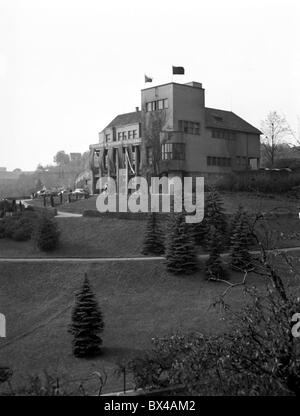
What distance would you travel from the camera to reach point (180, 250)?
2823 centimetres

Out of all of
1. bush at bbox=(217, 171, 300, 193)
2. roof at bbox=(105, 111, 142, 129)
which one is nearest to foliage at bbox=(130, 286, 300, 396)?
bush at bbox=(217, 171, 300, 193)

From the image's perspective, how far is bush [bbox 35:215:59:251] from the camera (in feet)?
108

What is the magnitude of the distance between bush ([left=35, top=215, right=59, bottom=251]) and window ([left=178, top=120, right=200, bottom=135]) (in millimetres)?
17244

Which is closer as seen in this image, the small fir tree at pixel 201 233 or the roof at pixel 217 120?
the small fir tree at pixel 201 233

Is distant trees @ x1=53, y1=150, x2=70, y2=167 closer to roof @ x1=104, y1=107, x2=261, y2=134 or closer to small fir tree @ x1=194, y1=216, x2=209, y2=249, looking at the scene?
roof @ x1=104, y1=107, x2=261, y2=134

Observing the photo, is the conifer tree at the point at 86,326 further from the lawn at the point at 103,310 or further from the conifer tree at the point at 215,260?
the conifer tree at the point at 215,260

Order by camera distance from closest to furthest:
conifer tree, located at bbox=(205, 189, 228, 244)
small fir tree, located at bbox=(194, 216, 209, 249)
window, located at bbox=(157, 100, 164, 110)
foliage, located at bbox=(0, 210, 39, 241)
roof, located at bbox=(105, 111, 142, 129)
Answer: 1. small fir tree, located at bbox=(194, 216, 209, 249)
2. conifer tree, located at bbox=(205, 189, 228, 244)
3. foliage, located at bbox=(0, 210, 39, 241)
4. window, located at bbox=(157, 100, 164, 110)
5. roof, located at bbox=(105, 111, 142, 129)

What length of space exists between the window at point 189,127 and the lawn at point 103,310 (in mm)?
20133

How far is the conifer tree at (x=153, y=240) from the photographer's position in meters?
31.1

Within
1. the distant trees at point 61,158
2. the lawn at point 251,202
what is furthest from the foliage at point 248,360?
the distant trees at point 61,158

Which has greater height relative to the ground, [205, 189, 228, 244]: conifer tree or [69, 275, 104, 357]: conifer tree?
[205, 189, 228, 244]: conifer tree

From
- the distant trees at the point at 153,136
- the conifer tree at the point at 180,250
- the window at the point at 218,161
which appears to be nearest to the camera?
the conifer tree at the point at 180,250
